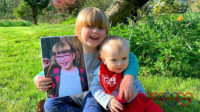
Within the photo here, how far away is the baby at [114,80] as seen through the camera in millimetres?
1400

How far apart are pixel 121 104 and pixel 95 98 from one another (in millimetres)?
248

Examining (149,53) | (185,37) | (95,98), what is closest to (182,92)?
(149,53)

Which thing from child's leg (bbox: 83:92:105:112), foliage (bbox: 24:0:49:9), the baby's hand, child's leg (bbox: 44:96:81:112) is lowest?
child's leg (bbox: 44:96:81:112)

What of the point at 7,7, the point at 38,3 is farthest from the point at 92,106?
the point at 7,7

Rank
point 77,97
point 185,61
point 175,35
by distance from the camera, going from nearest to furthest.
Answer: point 77,97 < point 185,61 < point 175,35

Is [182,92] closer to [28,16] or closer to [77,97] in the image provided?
[77,97]

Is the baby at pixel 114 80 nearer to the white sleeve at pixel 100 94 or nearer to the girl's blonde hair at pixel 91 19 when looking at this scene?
the white sleeve at pixel 100 94

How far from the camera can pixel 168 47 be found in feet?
9.46

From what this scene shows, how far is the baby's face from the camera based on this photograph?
4.57 feet

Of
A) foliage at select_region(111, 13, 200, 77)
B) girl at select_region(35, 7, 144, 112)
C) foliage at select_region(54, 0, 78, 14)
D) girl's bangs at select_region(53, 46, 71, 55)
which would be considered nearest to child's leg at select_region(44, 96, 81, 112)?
girl at select_region(35, 7, 144, 112)

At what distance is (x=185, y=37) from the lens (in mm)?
3129

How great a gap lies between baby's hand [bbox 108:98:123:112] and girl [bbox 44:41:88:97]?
336 mm

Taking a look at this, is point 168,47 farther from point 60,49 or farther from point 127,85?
point 60,49

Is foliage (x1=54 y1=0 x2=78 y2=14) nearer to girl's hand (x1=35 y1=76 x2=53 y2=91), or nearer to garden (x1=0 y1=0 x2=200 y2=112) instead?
garden (x1=0 y1=0 x2=200 y2=112)
